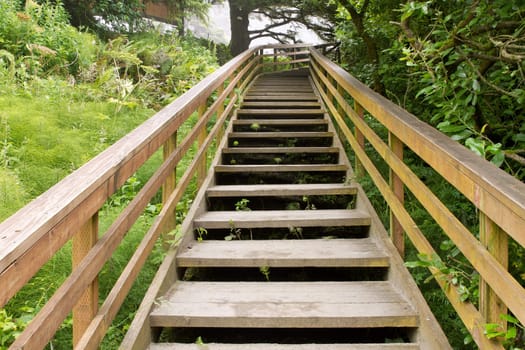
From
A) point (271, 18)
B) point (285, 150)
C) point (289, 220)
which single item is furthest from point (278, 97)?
point (271, 18)

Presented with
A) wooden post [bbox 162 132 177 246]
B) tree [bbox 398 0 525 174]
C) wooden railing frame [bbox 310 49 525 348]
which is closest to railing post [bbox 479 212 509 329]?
wooden railing frame [bbox 310 49 525 348]

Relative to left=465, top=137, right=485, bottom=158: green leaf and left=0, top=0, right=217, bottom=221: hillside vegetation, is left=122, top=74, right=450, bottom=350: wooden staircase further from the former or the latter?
left=0, top=0, right=217, bottom=221: hillside vegetation

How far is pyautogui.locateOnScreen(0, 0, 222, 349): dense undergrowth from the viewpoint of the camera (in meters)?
2.52

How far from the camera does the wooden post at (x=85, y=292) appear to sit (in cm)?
154

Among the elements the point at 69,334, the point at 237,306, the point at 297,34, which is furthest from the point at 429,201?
the point at 297,34

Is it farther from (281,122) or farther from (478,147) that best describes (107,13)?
(478,147)

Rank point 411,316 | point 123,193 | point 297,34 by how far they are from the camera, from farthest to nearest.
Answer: point 297,34 < point 123,193 < point 411,316

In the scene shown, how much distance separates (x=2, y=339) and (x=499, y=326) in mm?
2034

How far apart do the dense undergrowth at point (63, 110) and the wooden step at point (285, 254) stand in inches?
11.4

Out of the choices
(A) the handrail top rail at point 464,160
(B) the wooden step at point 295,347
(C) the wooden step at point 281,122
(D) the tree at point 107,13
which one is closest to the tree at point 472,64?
(A) the handrail top rail at point 464,160

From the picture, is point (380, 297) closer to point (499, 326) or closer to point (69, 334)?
point (499, 326)

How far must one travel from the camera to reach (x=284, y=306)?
7.52 ft

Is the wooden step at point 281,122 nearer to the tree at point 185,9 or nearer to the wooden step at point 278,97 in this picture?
the wooden step at point 278,97

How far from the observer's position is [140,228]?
3.10 m
